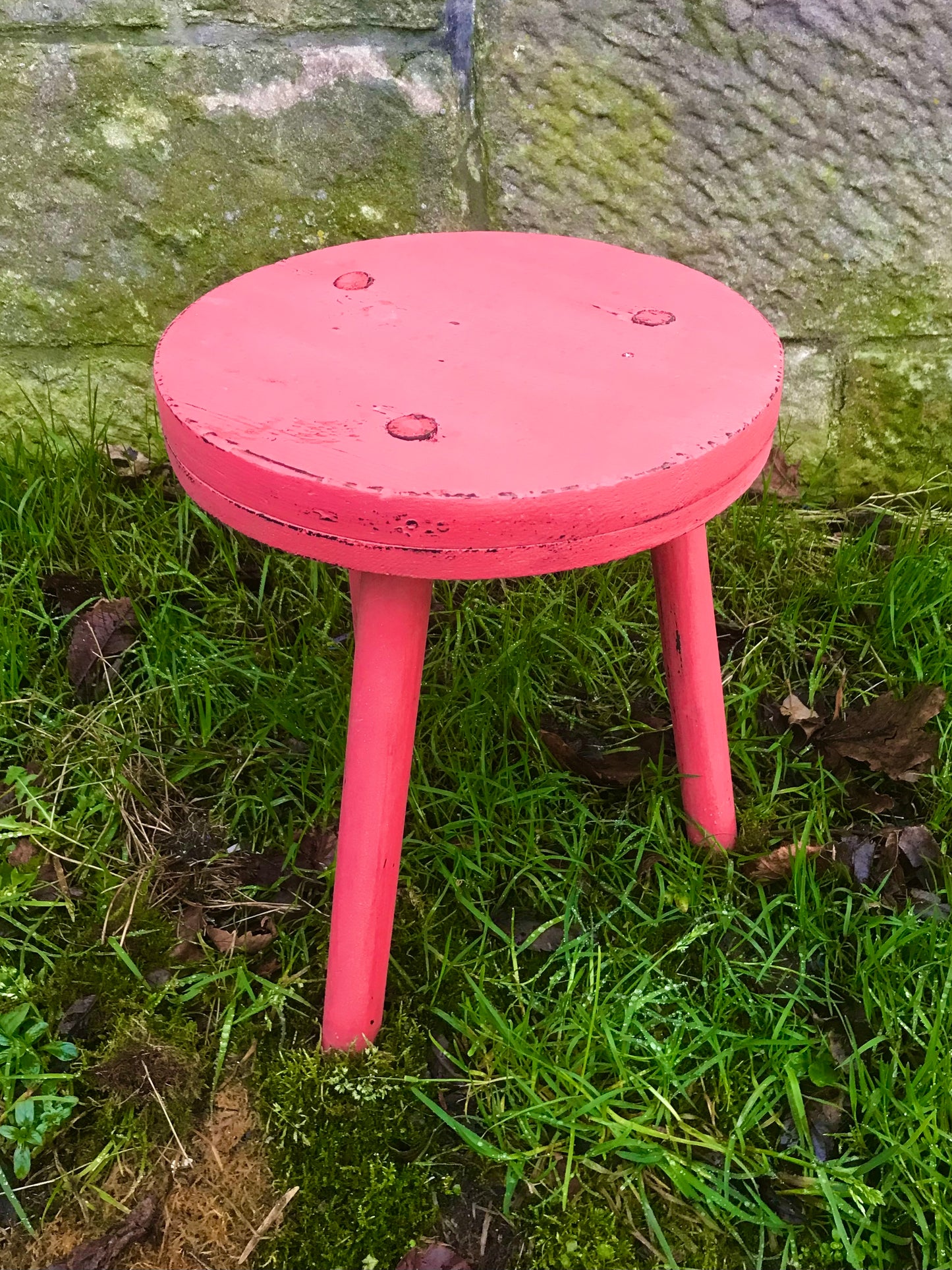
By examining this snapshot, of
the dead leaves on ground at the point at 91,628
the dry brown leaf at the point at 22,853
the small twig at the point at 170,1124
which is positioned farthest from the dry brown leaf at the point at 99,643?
the small twig at the point at 170,1124

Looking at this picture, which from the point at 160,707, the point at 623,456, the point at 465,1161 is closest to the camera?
the point at 623,456

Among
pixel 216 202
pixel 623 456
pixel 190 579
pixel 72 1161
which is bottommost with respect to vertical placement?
pixel 72 1161

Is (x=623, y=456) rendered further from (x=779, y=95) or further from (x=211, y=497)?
(x=779, y=95)

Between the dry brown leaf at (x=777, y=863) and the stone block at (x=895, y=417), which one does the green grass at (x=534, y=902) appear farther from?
the stone block at (x=895, y=417)

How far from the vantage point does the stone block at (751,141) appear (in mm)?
1407

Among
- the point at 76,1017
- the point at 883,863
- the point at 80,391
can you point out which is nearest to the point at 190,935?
the point at 76,1017

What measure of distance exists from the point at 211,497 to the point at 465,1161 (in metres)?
0.68

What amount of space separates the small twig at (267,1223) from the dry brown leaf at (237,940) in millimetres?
268

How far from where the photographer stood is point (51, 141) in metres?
1.50

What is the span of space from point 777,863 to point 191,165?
4.36 feet

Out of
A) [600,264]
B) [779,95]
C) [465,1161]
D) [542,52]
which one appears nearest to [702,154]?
[779,95]

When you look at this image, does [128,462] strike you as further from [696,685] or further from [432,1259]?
[432,1259]

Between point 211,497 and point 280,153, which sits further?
point 280,153

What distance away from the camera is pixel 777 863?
3.87 ft
